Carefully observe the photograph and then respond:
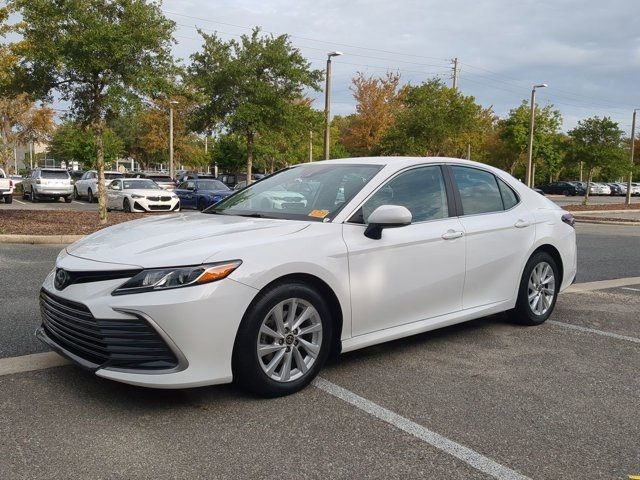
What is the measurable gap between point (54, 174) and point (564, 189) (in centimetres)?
4646

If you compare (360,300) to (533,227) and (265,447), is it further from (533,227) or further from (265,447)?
(533,227)

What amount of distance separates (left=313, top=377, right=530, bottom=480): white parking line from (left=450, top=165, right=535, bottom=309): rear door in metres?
1.47

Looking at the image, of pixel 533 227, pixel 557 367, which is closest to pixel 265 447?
pixel 557 367

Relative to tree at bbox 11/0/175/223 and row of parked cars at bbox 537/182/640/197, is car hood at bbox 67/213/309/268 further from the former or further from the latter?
row of parked cars at bbox 537/182/640/197

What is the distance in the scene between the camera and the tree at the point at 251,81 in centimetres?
2306

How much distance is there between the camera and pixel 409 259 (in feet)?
14.3

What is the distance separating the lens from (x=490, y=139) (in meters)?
57.7

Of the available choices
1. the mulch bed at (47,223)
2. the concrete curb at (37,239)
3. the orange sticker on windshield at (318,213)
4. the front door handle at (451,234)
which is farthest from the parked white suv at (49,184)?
the front door handle at (451,234)

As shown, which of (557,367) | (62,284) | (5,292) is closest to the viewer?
(62,284)

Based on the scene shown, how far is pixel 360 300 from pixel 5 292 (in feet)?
14.9

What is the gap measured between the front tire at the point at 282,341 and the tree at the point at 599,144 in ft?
111

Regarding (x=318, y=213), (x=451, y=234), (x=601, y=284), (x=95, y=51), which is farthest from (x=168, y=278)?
(x=95, y=51)

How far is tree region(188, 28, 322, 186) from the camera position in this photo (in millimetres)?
23062

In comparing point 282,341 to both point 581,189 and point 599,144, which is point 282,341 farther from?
point 581,189
